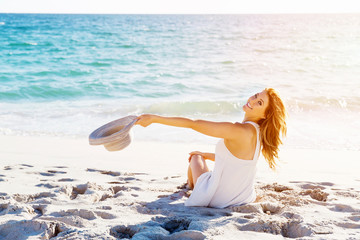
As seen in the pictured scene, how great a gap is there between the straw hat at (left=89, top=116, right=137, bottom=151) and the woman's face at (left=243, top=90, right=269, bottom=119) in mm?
1008

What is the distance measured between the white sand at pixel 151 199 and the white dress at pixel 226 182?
0.09m

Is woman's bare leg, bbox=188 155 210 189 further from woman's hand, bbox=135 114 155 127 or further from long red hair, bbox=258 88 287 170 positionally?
woman's hand, bbox=135 114 155 127

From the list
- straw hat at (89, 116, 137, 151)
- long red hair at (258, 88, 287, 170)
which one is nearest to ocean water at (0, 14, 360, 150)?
long red hair at (258, 88, 287, 170)

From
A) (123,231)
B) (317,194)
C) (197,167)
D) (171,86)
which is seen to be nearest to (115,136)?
(123,231)

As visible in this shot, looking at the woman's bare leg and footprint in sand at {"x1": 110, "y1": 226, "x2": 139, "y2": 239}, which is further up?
the woman's bare leg

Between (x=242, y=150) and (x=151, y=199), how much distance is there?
3.51ft

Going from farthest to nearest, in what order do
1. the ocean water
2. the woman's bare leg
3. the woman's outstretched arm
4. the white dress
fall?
the ocean water, the woman's bare leg, the white dress, the woman's outstretched arm

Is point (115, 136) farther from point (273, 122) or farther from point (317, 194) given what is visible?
point (317, 194)

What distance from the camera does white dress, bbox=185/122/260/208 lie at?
11.2ft

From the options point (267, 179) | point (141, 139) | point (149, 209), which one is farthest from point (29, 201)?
point (141, 139)

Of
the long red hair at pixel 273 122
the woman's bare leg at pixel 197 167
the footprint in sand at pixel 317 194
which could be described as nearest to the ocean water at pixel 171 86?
the footprint in sand at pixel 317 194

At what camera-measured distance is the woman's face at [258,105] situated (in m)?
3.36

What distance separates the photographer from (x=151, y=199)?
3.84 metres

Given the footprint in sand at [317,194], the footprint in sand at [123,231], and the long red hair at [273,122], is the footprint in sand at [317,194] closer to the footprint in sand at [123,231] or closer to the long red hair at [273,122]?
the long red hair at [273,122]
